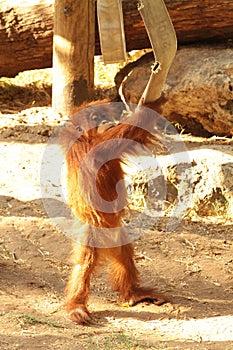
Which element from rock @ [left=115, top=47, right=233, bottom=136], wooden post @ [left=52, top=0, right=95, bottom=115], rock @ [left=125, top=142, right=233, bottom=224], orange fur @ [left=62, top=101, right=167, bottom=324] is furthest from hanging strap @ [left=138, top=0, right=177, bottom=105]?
wooden post @ [left=52, top=0, right=95, bottom=115]

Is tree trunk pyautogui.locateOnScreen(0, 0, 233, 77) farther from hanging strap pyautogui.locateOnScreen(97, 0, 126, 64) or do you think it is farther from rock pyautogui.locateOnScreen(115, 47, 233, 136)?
hanging strap pyautogui.locateOnScreen(97, 0, 126, 64)

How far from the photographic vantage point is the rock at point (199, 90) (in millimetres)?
7344

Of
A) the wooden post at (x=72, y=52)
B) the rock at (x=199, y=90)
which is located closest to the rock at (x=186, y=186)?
the rock at (x=199, y=90)

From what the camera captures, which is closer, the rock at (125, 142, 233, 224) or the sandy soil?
the sandy soil

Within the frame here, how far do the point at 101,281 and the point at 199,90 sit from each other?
109 inches

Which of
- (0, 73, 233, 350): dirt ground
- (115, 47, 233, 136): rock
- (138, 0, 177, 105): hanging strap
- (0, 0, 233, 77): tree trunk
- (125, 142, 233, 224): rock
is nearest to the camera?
(138, 0, 177, 105): hanging strap

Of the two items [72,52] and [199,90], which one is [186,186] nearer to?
[199,90]

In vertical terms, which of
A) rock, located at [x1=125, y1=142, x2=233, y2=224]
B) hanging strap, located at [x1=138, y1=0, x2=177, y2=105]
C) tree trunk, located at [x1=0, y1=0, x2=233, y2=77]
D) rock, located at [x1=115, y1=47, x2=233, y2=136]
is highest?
hanging strap, located at [x1=138, y1=0, x2=177, y2=105]

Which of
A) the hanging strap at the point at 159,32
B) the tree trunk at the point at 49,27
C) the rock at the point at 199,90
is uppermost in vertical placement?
the hanging strap at the point at 159,32

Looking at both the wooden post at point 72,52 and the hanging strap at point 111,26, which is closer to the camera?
the hanging strap at point 111,26

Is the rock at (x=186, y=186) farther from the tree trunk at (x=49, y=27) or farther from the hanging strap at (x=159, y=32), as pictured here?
the hanging strap at (x=159, y=32)

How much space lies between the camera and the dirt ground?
14.0 ft

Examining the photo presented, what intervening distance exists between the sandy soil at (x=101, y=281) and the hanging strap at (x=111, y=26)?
1630 mm

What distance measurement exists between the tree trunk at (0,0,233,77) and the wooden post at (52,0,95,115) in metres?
0.34
